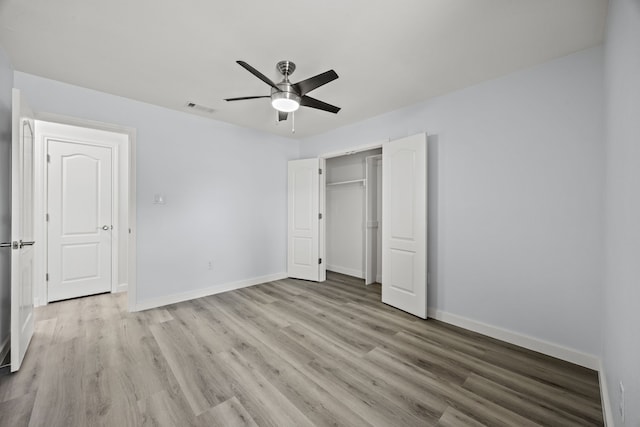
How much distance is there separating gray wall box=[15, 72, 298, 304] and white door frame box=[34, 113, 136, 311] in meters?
0.07

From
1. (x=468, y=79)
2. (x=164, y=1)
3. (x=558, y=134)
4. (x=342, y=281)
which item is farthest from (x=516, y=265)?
(x=164, y=1)

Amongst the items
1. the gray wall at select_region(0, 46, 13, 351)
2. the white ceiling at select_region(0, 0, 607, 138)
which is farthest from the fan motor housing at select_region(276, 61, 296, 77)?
the gray wall at select_region(0, 46, 13, 351)

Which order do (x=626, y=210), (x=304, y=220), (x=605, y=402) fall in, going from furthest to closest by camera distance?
1. (x=304, y=220)
2. (x=605, y=402)
3. (x=626, y=210)

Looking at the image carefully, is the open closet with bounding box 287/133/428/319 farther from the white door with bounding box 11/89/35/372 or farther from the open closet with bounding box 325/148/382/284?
the white door with bounding box 11/89/35/372

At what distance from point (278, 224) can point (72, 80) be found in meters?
3.20

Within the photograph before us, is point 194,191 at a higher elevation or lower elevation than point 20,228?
higher

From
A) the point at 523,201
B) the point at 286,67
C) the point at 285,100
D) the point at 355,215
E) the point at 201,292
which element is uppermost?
the point at 286,67

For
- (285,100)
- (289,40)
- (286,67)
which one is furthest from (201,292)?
(289,40)

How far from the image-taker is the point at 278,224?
4809 millimetres

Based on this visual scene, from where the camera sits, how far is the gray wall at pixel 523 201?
84.4 inches

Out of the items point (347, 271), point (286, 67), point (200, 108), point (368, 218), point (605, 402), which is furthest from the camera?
point (347, 271)

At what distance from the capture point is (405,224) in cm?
332

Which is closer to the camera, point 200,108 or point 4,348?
point 4,348

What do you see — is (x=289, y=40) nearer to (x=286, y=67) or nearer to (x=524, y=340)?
(x=286, y=67)
